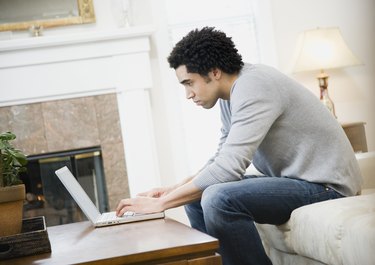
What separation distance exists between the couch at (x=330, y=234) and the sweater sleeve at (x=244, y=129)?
243 mm

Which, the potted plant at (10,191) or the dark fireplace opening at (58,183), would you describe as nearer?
the potted plant at (10,191)

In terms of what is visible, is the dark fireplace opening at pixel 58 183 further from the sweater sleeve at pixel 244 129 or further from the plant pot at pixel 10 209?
the plant pot at pixel 10 209

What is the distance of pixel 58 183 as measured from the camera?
136 inches

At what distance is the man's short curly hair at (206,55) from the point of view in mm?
1968

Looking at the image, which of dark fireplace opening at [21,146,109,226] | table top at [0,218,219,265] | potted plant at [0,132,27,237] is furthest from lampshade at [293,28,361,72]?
potted plant at [0,132,27,237]

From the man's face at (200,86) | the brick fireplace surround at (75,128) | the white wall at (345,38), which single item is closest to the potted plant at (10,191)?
the man's face at (200,86)

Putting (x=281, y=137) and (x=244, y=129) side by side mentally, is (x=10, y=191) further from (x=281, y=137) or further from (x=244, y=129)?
(x=281, y=137)

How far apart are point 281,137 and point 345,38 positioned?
2278mm

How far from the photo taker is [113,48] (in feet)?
11.2

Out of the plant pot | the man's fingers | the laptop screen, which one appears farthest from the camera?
the laptop screen

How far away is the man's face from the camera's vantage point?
6.57 feet

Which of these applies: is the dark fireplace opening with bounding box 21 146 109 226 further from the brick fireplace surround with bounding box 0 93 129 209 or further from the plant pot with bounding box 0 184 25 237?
the plant pot with bounding box 0 184 25 237

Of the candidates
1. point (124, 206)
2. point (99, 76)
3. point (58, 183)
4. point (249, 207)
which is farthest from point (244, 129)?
point (58, 183)

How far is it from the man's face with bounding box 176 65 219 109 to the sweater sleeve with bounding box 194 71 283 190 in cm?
20
